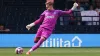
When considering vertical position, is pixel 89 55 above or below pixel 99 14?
below

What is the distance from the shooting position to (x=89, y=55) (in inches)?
640

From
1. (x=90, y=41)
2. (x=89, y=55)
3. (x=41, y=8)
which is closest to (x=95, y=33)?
(x=90, y=41)

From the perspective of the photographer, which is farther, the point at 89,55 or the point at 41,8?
the point at 41,8

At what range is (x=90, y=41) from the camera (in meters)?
23.9

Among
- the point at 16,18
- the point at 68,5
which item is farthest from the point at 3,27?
the point at 68,5

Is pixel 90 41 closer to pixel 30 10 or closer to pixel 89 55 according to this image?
pixel 30 10

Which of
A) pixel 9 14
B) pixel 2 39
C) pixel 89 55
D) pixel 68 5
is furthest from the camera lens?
pixel 68 5

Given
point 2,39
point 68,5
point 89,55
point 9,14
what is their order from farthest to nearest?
point 68,5
point 9,14
point 2,39
point 89,55

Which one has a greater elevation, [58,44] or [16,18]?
[16,18]

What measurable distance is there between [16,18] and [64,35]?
318 cm

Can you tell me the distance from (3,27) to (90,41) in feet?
16.9

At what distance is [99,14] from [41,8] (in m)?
3.63

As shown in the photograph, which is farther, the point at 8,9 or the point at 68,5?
the point at 68,5

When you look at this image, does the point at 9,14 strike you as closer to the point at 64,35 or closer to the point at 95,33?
the point at 64,35
